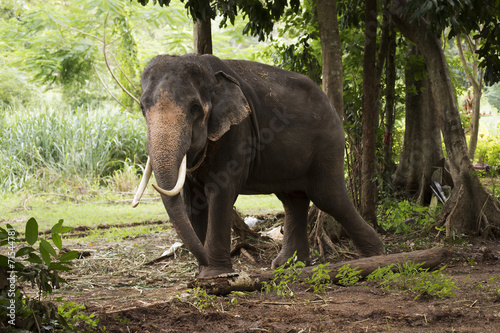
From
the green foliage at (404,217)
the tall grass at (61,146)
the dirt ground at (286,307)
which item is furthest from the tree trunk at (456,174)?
the tall grass at (61,146)

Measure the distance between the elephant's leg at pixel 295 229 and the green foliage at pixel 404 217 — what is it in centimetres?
192

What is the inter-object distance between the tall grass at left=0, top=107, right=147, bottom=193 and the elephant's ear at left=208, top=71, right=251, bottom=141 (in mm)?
9020

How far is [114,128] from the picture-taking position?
16.1 metres

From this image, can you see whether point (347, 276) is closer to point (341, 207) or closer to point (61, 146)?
point (341, 207)

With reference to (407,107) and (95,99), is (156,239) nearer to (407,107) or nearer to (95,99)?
(407,107)

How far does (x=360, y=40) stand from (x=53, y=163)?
26.3 feet

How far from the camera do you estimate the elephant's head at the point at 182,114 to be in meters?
4.62

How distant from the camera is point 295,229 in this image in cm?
657

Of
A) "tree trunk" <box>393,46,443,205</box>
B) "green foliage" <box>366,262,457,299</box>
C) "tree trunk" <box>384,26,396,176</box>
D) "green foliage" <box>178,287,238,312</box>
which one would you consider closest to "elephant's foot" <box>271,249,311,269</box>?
"green foliage" <box>366,262,457,299</box>

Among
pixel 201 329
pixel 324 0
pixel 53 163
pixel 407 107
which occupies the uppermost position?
pixel 324 0

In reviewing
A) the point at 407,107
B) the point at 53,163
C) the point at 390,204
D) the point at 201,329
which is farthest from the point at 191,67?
the point at 53,163

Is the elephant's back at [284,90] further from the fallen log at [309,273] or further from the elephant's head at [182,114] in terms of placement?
the fallen log at [309,273]

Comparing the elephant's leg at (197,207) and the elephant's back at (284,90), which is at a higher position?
the elephant's back at (284,90)

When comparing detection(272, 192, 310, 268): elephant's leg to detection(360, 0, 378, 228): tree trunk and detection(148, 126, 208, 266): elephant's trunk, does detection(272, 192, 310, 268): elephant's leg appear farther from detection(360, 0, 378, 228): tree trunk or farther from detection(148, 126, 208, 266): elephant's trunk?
detection(148, 126, 208, 266): elephant's trunk
